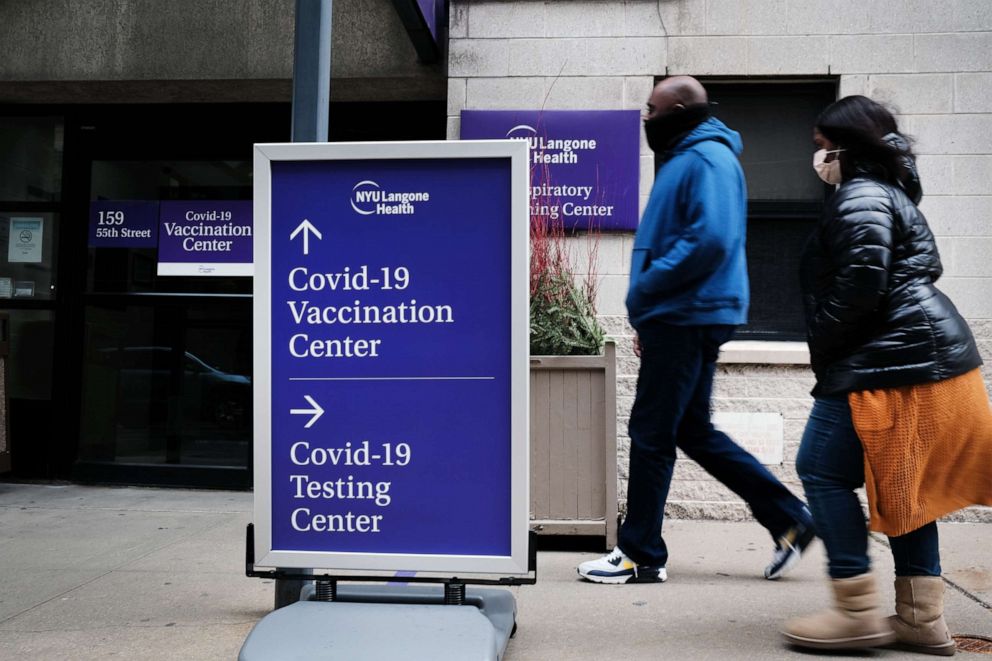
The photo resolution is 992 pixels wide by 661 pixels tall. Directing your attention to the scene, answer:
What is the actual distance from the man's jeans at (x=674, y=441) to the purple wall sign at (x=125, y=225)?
14.9 feet

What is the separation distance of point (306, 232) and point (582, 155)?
10.6ft

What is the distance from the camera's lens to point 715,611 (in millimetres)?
3201

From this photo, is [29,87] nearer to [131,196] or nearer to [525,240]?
[131,196]

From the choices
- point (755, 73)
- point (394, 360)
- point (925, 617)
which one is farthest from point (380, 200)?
point (755, 73)

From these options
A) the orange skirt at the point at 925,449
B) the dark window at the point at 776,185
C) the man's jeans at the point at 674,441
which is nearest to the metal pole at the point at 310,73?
the man's jeans at the point at 674,441

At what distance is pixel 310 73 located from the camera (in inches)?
117

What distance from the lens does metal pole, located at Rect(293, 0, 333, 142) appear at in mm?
2965

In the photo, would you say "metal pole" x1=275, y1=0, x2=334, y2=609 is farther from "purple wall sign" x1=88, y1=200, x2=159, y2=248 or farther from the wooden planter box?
"purple wall sign" x1=88, y1=200, x2=159, y2=248

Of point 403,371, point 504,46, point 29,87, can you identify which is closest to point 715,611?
point 403,371

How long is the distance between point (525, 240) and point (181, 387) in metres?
4.71

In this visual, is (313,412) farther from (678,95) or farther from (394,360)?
(678,95)

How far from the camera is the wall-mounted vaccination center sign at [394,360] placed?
103 inches

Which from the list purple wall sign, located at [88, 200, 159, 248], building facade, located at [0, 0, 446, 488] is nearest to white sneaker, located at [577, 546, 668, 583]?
building facade, located at [0, 0, 446, 488]

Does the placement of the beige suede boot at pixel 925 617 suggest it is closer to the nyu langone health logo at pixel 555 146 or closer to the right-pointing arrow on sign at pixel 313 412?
the right-pointing arrow on sign at pixel 313 412
